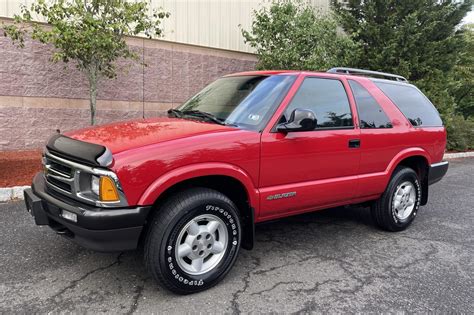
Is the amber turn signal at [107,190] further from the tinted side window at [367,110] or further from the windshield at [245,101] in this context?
the tinted side window at [367,110]

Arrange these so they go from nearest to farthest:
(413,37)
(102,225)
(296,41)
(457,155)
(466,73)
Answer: (102,225), (296,41), (413,37), (457,155), (466,73)

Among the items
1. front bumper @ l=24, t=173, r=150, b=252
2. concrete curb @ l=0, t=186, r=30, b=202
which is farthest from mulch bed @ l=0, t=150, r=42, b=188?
front bumper @ l=24, t=173, r=150, b=252

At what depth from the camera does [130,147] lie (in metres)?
2.81

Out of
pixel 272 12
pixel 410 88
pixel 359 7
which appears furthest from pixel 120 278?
pixel 359 7

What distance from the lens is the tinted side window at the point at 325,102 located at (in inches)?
147

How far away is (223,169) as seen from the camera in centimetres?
310

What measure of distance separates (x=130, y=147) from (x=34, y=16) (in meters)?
7.24

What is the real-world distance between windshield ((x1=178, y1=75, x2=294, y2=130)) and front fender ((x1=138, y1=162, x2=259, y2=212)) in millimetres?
461

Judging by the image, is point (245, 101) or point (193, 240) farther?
point (245, 101)

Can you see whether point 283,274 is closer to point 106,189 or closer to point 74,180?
point 106,189

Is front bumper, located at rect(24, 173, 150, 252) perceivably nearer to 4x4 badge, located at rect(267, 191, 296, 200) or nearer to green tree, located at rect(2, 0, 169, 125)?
4x4 badge, located at rect(267, 191, 296, 200)

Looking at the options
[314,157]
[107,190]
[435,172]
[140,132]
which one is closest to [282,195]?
[314,157]

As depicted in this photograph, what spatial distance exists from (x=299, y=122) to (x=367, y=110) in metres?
1.34

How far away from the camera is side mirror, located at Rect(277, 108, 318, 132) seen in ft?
10.9
